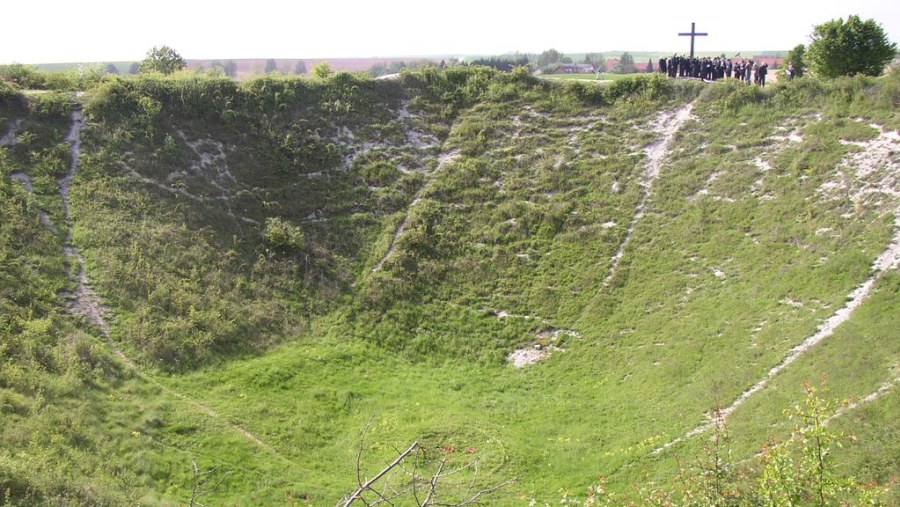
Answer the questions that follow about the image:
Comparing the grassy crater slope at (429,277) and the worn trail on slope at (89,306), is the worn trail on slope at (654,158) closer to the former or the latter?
the grassy crater slope at (429,277)

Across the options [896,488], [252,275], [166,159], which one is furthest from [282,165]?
[896,488]

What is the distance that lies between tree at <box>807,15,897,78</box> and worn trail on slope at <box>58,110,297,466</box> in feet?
139

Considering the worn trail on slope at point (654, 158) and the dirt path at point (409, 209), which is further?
the dirt path at point (409, 209)

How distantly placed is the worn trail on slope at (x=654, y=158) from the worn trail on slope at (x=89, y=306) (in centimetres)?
1903

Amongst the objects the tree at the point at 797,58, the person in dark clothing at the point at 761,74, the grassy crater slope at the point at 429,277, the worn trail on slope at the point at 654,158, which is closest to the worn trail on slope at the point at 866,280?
the grassy crater slope at the point at 429,277

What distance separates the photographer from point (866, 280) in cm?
2491

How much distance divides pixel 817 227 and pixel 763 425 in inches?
524

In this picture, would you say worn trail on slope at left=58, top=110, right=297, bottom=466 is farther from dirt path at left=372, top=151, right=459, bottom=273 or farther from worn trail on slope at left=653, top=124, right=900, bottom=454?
worn trail on slope at left=653, top=124, right=900, bottom=454

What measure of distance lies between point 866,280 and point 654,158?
1637cm

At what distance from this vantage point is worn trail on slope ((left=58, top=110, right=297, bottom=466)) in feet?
75.3

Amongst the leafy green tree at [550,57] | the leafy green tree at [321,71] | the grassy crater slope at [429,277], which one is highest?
the leafy green tree at [550,57]

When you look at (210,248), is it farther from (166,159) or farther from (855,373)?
(855,373)

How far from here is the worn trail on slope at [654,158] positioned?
33.6 metres

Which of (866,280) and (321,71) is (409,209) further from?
(866,280)
